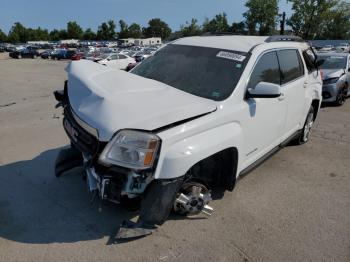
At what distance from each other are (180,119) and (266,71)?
1.70 metres

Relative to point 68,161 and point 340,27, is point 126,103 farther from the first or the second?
point 340,27

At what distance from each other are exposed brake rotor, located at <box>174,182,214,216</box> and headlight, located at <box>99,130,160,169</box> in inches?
27.5

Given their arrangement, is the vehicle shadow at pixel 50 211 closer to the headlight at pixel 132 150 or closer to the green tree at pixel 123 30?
the headlight at pixel 132 150

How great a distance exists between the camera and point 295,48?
5051mm

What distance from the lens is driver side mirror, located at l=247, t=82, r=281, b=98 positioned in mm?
3445

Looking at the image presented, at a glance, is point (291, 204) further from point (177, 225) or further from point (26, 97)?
point (26, 97)

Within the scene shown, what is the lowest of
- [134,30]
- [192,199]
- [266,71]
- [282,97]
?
[192,199]

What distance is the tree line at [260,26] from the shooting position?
181 feet

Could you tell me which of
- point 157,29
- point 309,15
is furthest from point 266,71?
point 157,29

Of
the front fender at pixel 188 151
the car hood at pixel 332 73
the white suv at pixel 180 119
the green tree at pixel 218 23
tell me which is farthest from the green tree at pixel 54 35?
the front fender at pixel 188 151

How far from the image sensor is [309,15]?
5541 centimetres

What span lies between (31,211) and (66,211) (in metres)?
0.37

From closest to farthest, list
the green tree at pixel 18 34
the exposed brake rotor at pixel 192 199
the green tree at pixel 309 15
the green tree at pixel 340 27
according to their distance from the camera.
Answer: the exposed brake rotor at pixel 192 199 → the green tree at pixel 309 15 → the green tree at pixel 340 27 → the green tree at pixel 18 34

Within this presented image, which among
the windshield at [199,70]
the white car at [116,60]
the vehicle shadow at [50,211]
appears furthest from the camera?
the white car at [116,60]
